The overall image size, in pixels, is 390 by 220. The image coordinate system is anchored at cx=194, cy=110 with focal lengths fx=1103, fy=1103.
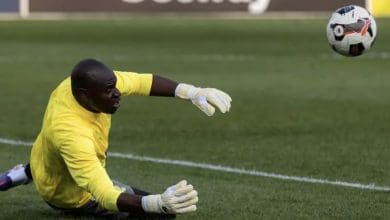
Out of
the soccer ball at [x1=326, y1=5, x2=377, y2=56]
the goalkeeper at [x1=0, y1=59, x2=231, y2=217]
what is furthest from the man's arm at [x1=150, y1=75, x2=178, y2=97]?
the soccer ball at [x1=326, y1=5, x2=377, y2=56]

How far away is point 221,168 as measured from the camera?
10672 mm

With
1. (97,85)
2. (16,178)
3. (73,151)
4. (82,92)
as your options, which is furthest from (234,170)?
(73,151)

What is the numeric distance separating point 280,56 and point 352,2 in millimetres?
15303

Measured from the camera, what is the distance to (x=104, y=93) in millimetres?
7188

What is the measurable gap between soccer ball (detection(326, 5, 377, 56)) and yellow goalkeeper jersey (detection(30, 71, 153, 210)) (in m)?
2.49

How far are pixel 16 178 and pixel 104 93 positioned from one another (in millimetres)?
1608

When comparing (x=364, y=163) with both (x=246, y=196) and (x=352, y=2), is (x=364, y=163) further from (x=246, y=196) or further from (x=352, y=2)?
(x=352, y=2)

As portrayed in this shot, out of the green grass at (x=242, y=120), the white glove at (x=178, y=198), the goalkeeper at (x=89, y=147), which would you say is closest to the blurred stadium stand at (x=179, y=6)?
the green grass at (x=242, y=120)

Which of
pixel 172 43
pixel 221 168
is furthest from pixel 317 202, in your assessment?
pixel 172 43

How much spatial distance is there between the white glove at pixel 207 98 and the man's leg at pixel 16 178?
4.48 ft

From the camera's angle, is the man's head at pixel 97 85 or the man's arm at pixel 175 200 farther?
the man's head at pixel 97 85

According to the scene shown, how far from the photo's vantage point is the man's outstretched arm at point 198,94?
773 cm

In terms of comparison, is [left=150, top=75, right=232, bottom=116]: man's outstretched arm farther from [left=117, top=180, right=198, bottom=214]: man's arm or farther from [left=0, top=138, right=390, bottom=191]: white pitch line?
[left=0, top=138, right=390, bottom=191]: white pitch line

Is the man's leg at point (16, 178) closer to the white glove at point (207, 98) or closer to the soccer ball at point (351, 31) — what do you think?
the white glove at point (207, 98)
